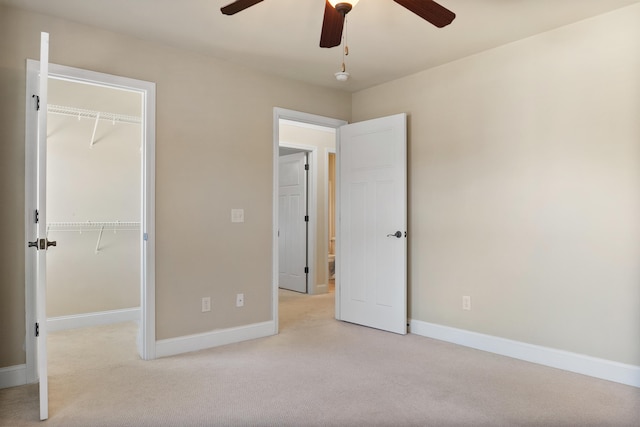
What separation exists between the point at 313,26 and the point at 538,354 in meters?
2.93

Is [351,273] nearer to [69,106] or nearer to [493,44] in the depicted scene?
[493,44]

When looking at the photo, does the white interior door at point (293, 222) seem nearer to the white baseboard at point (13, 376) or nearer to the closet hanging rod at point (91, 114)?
the closet hanging rod at point (91, 114)

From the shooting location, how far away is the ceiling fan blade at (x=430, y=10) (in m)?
2.04

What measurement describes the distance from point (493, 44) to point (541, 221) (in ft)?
4.74

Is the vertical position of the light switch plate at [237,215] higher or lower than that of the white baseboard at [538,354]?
higher

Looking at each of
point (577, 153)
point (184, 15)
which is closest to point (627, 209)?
point (577, 153)

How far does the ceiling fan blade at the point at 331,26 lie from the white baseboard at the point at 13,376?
282 cm

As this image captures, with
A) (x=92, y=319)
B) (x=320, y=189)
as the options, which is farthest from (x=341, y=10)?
(x=320, y=189)

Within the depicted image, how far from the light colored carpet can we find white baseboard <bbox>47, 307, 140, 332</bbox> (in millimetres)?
575

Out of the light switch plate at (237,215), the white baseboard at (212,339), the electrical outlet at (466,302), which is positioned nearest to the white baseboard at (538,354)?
the electrical outlet at (466,302)

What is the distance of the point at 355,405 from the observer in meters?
2.47

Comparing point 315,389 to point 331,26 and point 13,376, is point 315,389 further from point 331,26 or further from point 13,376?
point 331,26

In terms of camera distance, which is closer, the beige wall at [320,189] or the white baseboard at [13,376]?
the white baseboard at [13,376]

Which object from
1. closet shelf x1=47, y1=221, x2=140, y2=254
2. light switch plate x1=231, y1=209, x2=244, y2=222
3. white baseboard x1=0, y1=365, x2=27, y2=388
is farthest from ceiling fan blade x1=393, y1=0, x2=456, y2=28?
closet shelf x1=47, y1=221, x2=140, y2=254
